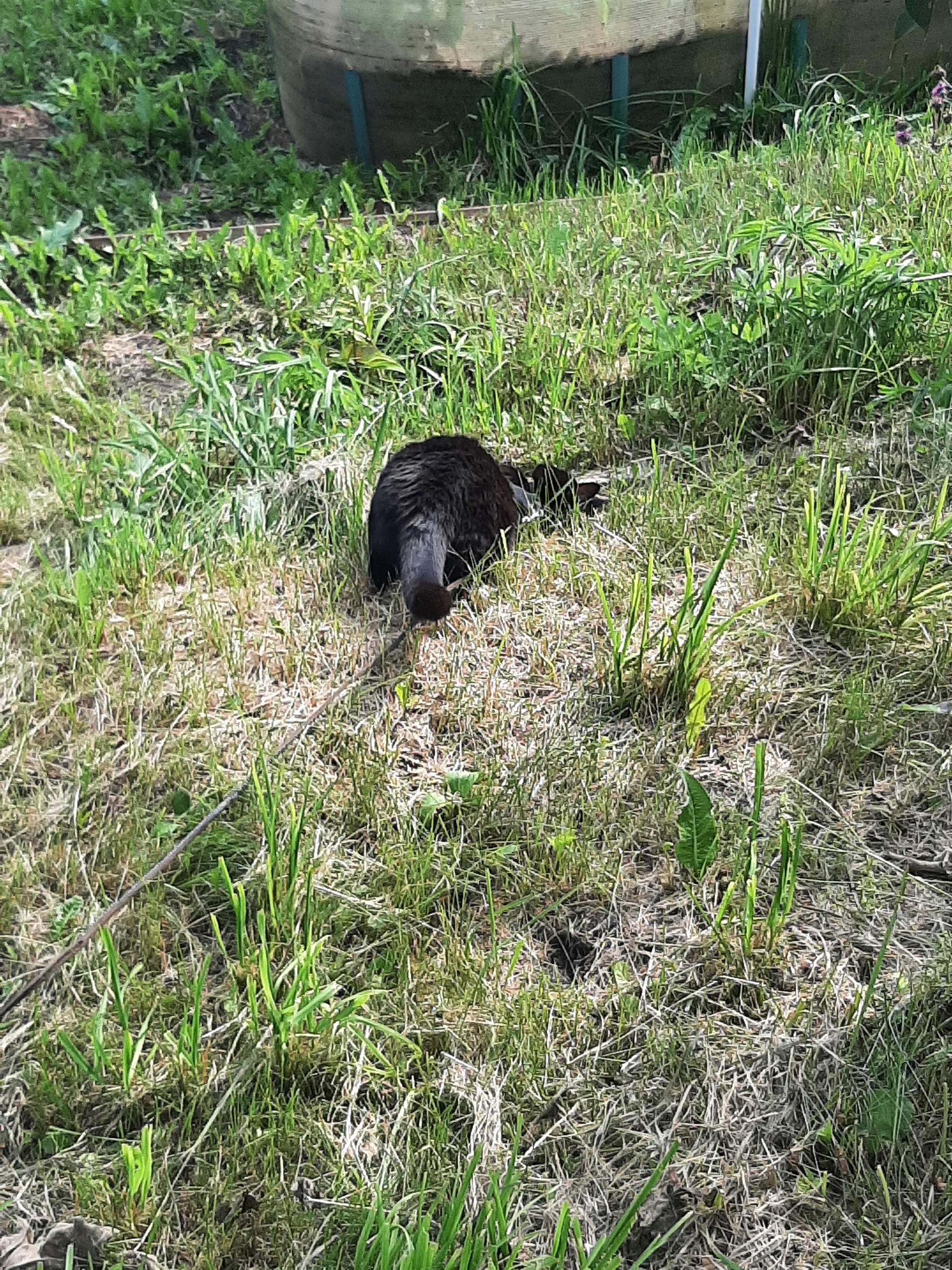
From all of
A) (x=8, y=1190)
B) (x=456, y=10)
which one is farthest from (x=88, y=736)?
(x=456, y=10)

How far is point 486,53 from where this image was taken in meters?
5.58

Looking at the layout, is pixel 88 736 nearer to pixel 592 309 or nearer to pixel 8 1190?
pixel 8 1190

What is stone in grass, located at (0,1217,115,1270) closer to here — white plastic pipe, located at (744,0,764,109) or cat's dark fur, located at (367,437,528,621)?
cat's dark fur, located at (367,437,528,621)

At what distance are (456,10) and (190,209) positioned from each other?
5.44ft

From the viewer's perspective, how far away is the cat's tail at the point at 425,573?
2.82 metres

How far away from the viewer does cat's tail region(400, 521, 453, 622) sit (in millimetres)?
2820

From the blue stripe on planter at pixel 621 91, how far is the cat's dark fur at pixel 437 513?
3.34 m

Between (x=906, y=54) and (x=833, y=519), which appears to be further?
(x=906, y=54)

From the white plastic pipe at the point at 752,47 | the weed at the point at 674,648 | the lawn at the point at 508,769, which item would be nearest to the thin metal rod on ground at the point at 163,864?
the lawn at the point at 508,769

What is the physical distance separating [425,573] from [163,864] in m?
1.03

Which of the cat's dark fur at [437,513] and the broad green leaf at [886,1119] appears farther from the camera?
the cat's dark fur at [437,513]

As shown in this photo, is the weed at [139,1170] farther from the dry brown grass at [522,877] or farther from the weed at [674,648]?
the weed at [674,648]

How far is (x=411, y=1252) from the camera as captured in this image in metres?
1.55

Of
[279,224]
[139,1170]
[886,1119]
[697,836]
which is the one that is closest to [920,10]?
[697,836]
